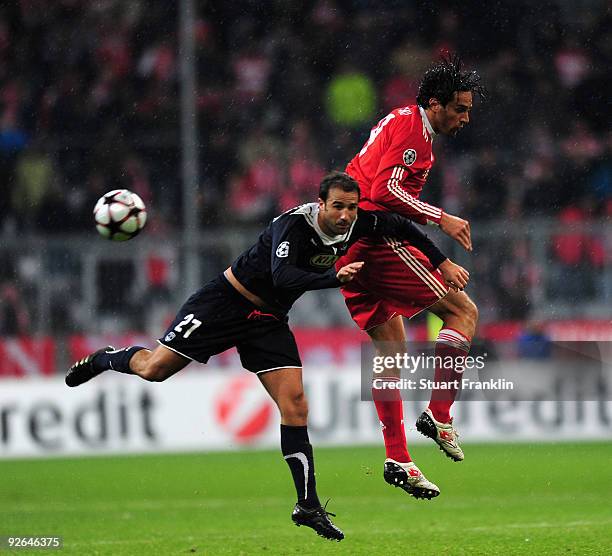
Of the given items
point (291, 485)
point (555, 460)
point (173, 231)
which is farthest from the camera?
point (173, 231)

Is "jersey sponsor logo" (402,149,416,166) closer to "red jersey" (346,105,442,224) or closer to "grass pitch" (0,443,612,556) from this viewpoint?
"red jersey" (346,105,442,224)

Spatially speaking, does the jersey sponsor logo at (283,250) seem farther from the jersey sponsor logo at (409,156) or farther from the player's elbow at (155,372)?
the player's elbow at (155,372)

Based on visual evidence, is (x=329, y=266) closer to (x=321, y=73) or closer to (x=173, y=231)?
(x=173, y=231)

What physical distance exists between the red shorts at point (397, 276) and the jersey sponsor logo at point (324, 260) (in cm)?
45

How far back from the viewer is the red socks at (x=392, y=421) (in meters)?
8.36

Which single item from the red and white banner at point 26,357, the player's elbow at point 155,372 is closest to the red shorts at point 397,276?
the player's elbow at point 155,372

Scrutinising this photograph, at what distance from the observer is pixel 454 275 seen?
25.9 ft

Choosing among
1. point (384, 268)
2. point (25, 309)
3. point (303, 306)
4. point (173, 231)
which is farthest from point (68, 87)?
point (384, 268)

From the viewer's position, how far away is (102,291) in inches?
608

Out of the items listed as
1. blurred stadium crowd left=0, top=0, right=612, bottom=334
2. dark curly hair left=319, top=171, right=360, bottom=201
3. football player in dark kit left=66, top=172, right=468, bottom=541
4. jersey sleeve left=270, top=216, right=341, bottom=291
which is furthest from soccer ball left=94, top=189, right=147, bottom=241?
blurred stadium crowd left=0, top=0, right=612, bottom=334

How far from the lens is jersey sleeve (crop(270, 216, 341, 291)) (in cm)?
732

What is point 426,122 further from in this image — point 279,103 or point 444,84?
point 279,103

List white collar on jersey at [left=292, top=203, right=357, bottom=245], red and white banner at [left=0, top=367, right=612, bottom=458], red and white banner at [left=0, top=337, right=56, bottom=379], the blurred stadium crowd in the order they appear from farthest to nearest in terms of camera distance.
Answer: the blurred stadium crowd < red and white banner at [left=0, top=337, right=56, bottom=379] < red and white banner at [left=0, top=367, right=612, bottom=458] < white collar on jersey at [left=292, top=203, right=357, bottom=245]

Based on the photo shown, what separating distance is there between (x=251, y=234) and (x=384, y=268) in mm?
7485
